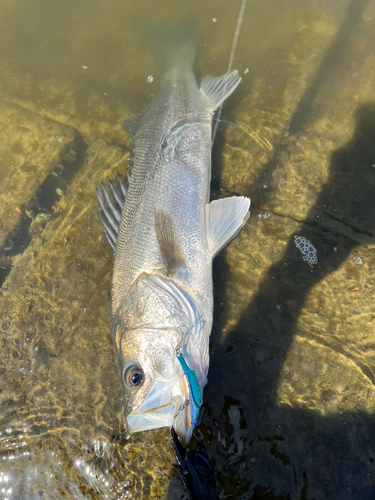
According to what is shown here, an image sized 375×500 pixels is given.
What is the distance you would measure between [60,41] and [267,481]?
5394 mm

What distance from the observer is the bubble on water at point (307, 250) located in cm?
266

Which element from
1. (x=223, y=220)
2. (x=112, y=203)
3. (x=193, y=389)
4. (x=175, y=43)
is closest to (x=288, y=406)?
(x=193, y=389)

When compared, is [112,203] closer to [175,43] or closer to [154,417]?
[154,417]

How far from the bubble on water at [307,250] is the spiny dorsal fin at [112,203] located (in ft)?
5.54

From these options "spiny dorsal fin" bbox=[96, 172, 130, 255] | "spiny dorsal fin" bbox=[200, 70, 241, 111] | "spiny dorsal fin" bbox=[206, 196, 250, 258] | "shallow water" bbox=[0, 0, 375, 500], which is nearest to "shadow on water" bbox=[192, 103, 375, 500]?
"shallow water" bbox=[0, 0, 375, 500]

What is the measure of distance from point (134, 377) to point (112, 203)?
1.52 m

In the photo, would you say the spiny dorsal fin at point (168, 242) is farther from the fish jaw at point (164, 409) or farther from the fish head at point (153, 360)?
the fish jaw at point (164, 409)

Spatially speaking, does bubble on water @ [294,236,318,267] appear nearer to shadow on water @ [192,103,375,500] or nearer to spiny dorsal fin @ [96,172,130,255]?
shadow on water @ [192,103,375,500]

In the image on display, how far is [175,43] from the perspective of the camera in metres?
3.32

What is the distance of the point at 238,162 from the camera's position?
3.05m

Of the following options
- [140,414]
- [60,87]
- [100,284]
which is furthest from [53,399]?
[60,87]

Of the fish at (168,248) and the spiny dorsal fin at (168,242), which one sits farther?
the spiny dorsal fin at (168,242)

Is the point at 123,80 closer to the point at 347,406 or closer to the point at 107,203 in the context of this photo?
the point at 107,203

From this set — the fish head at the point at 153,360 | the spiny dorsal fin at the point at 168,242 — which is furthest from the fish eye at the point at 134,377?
the spiny dorsal fin at the point at 168,242
